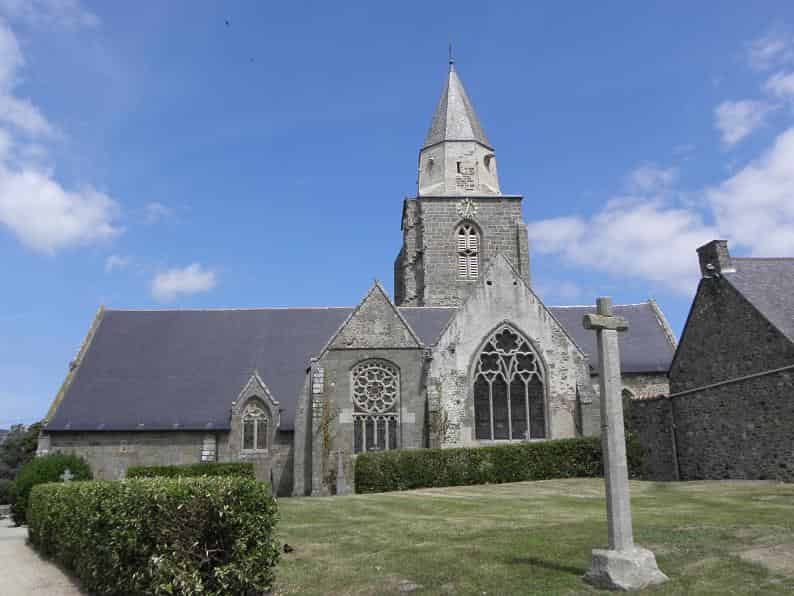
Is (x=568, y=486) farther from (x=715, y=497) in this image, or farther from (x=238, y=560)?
(x=238, y=560)

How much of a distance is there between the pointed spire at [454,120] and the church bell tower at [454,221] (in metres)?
0.06

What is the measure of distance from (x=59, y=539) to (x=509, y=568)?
311 inches

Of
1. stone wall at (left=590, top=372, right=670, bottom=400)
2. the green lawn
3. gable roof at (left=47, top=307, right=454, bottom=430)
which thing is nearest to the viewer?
the green lawn

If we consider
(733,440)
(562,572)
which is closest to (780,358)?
(733,440)

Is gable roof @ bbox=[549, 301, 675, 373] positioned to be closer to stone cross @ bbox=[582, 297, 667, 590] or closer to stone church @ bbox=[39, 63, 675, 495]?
stone church @ bbox=[39, 63, 675, 495]

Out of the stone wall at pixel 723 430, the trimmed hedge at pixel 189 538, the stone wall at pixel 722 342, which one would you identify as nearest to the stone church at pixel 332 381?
the stone wall at pixel 723 430

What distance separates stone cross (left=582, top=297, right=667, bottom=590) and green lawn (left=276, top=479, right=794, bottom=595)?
25 centimetres

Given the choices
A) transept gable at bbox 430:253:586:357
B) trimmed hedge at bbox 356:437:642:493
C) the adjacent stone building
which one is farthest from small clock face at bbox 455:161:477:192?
trimmed hedge at bbox 356:437:642:493

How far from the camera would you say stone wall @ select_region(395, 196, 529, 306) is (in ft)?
116

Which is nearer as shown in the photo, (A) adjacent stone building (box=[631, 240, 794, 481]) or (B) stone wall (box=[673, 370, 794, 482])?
(B) stone wall (box=[673, 370, 794, 482])

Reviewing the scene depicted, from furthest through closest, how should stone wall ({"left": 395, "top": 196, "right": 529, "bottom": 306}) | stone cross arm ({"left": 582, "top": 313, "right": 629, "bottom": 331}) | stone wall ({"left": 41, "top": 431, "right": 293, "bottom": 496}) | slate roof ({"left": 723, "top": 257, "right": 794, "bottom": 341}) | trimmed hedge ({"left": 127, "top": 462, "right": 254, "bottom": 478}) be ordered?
stone wall ({"left": 395, "top": 196, "right": 529, "bottom": 306}) → stone wall ({"left": 41, "top": 431, "right": 293, "bottom": 496}) → trimmed hedge ({"left": 127, "top": 462, "right": 254, "bottom": 478}) → slate roof ({"left": 723, "top": 257, "right": 794, "bottom": 341}) → stone cross arm ({"left": 582, "top": 313, "right": 629, "bottom": 331})

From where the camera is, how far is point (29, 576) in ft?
36.8

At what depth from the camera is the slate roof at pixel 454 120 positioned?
37719mm

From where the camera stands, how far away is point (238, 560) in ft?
26.5
